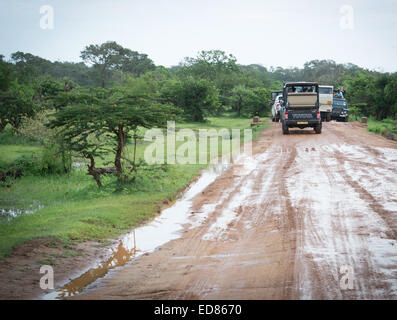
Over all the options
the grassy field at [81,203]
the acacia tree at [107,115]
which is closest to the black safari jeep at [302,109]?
the grassy field at [81,203]

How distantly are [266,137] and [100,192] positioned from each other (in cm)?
1356

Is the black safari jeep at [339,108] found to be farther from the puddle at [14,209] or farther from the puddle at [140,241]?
the puddle at [14,209]

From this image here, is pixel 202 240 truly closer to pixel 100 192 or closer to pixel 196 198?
pixel 196 198

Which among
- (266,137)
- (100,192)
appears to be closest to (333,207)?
(100,192)

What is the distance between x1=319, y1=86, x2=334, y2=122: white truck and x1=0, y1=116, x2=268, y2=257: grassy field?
17.8 metres

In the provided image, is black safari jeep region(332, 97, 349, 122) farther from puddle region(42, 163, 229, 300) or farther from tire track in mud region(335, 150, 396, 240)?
puddle region(42, 163, 229, 300)

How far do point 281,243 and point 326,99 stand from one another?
25011mm

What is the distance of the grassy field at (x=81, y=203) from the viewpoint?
26.4 feet

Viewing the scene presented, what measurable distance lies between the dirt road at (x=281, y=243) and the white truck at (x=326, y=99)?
1724 cm

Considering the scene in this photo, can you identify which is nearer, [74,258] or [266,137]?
[74,258]

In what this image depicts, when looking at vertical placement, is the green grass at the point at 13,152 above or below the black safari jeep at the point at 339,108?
below

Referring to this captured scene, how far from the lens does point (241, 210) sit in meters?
9.42

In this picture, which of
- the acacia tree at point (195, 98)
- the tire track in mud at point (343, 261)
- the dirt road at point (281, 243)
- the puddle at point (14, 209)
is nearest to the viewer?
the tire track in mud at point (343, 261)

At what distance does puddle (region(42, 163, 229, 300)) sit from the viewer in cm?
590
